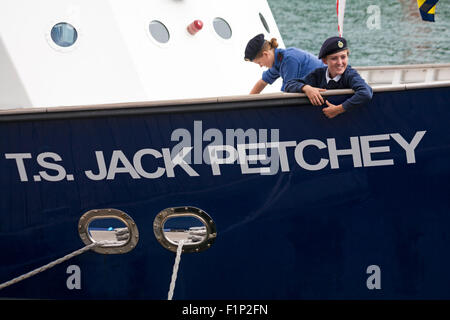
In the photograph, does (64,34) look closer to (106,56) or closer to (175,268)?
(106,56)

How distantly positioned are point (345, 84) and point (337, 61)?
0.49 ft

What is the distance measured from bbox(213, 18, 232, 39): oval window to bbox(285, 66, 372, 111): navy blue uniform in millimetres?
1823

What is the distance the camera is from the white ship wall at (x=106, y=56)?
4461 millimetres

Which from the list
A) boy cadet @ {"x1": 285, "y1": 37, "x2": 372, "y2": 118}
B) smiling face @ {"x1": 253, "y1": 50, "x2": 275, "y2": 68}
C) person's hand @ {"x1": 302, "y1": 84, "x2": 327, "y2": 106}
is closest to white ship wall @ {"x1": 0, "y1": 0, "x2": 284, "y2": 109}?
smiling face @ {"x1": 253, "y1": 50, "x2": 275, "y2": 68}

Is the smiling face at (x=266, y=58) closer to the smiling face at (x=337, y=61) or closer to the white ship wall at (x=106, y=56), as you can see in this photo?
the smiling face at (x=337, y=61)

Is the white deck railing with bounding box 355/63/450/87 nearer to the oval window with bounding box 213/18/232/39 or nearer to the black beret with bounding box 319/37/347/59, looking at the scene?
the oval window with bounding box 213/18/232/39

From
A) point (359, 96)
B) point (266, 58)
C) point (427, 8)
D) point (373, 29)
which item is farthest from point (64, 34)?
point (373, 29)

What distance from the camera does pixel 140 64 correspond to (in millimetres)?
4793

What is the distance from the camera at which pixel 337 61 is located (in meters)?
3.66

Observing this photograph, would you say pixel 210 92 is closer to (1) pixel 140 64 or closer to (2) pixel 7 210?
(1) pixel 140 64

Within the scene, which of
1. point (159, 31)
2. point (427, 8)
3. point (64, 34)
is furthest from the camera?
point (159, 31)

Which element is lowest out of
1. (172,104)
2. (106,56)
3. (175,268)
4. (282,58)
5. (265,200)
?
(175,268)
